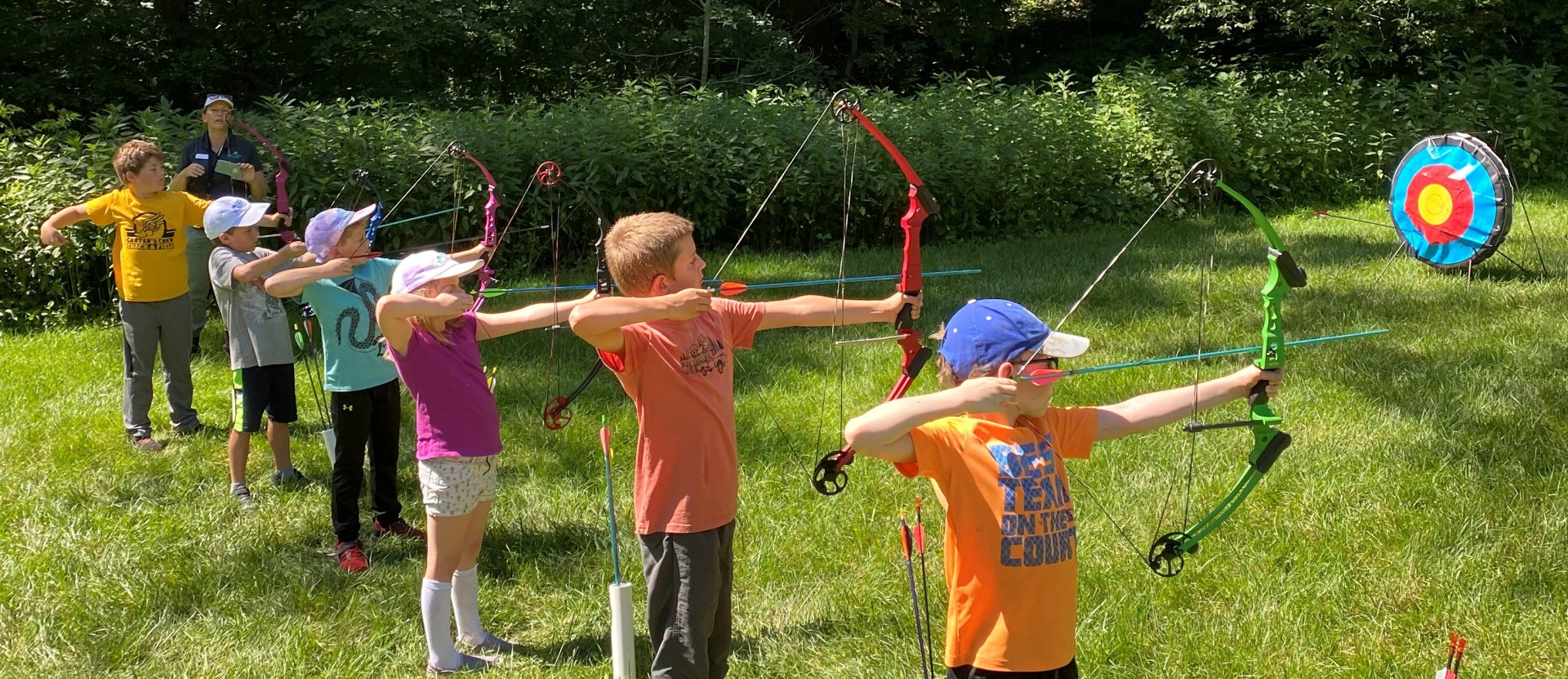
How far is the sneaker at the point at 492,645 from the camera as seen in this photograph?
384 centimetres

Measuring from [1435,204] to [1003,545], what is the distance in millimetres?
Result: 7214

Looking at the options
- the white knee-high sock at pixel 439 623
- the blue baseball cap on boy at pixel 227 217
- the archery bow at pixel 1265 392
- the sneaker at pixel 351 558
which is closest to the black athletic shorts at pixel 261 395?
the blue baseball cap on boy at pixel 227 217

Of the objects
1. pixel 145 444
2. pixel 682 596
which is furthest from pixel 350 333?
pixel 145 444

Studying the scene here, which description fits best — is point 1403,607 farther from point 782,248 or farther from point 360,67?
point 360,67

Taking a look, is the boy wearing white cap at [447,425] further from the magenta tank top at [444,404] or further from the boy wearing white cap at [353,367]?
the boy wearing white cap at [353,367]

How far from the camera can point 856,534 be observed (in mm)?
4551

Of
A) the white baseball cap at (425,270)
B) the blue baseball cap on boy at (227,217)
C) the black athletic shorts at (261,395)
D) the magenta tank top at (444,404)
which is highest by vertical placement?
the white baseball cap at (425,270)

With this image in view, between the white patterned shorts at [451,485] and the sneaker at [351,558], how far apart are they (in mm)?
1048

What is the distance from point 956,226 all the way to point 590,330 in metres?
8.62

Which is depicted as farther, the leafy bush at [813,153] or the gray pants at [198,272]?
the leafy bush at [813,153]

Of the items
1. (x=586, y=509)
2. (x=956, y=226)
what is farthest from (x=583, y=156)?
(x=586, y=509)

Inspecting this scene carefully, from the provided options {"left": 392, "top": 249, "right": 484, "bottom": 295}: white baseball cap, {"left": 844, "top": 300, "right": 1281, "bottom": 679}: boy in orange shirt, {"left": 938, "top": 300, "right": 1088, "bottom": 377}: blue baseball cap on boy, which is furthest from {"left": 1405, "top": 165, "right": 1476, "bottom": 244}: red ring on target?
{"left": 392, "top": 249, "right": 484, "bottom": 295}: white baseball cap

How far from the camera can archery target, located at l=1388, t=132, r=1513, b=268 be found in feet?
25.8

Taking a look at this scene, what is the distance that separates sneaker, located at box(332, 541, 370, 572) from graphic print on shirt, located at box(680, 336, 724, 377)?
208 cm
